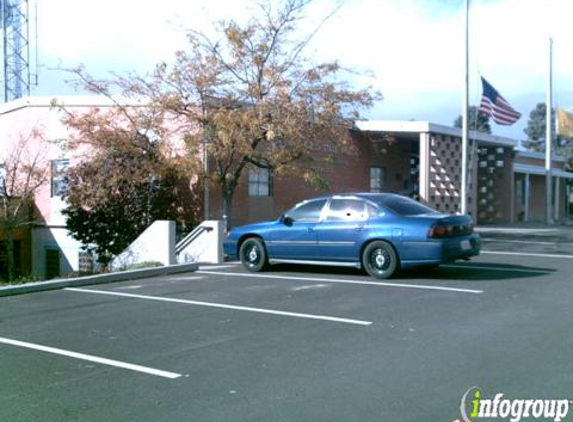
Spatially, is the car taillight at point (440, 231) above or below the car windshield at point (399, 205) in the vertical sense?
below

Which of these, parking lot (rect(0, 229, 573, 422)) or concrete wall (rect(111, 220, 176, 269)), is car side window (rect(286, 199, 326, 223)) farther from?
concrete wall (rect(111, 220, 176, 269))

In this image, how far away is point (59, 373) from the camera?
240 inches

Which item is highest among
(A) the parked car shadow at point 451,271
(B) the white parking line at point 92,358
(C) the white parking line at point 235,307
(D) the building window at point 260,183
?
(D) the building window at point 260,183

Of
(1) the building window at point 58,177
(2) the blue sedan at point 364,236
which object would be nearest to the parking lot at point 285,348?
(2) the blue sedan at point 364,236

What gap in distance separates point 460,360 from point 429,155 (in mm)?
19268

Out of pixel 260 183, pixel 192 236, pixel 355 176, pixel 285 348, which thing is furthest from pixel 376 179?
pixel 285 348

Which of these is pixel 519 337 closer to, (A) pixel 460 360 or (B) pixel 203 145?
(A) pixel 460 360

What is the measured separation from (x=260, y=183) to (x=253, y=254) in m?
9.12

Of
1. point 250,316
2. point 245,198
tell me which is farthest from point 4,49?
point 250,316

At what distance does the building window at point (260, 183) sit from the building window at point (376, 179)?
20.1 ft

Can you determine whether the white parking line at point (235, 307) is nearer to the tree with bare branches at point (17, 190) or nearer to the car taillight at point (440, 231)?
the car taillight at point (440, 231)

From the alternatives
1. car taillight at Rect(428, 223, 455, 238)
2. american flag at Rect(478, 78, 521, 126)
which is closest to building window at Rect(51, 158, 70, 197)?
car taillight at Rect(428, 223, 455, 238)

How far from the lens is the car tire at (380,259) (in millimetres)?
11305
